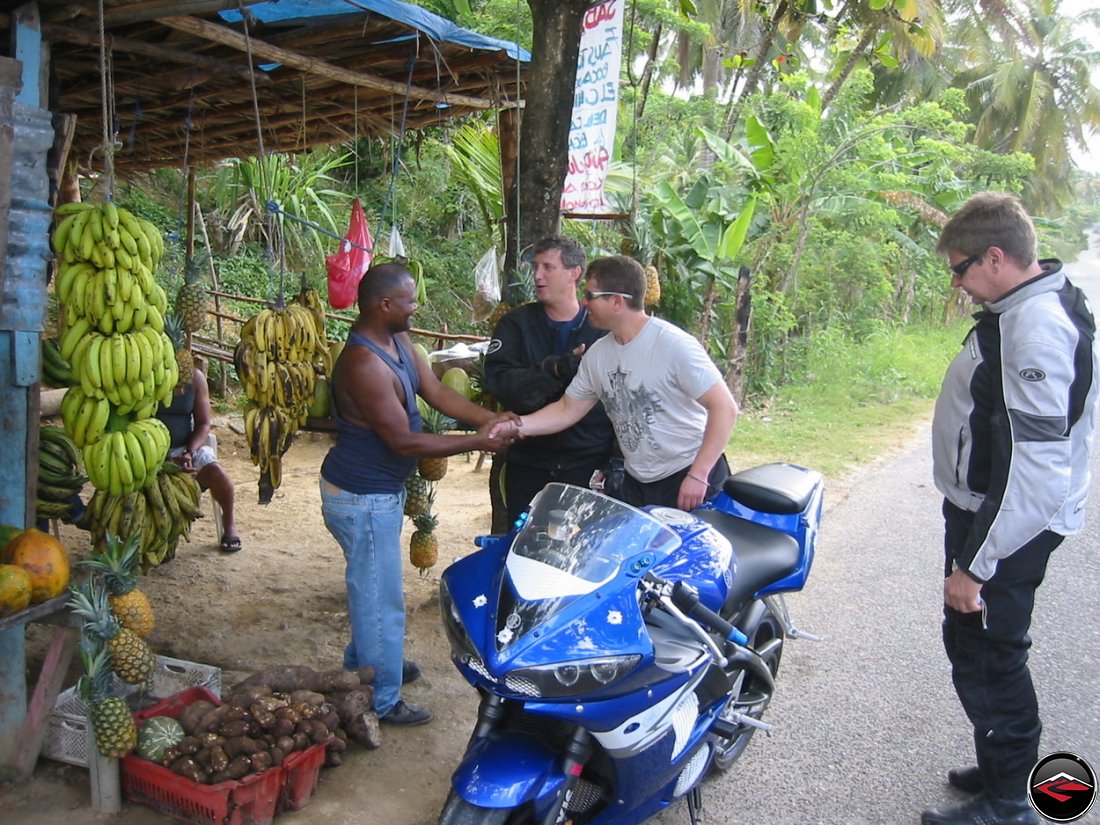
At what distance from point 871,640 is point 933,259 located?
15.5 metres

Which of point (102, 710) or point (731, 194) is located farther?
point (731, 194)

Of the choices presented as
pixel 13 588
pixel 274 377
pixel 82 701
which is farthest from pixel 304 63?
pixel 82 701

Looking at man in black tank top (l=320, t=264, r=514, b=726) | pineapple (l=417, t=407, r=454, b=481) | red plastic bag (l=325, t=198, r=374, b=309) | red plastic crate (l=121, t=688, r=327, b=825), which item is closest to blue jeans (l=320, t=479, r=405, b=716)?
man in black tank top (l=320, t=264, r=514, b=726)

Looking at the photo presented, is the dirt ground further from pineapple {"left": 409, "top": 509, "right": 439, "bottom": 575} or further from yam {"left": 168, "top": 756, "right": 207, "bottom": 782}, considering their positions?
pineapple {"left": 409, "top": 509, "right": 439, "bottom": 575}

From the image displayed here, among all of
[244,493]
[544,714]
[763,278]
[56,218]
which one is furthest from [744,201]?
[544,714]

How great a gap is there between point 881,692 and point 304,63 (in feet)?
13.8

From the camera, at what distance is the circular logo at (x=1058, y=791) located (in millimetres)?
3227

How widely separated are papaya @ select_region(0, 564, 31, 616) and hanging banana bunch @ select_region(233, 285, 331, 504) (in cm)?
110

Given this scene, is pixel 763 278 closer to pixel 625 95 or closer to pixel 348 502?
pixel 625 95

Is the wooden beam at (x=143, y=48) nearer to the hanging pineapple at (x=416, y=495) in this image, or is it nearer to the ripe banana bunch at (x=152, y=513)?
the ripe banana bunch at (x=152, y=513)

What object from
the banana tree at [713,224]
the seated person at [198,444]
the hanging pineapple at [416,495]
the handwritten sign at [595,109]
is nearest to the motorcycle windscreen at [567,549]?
the hanging pineapple at [416,495]

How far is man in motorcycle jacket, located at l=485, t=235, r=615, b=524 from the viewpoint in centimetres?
409

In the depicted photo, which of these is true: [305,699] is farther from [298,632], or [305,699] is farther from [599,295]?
[599,295]

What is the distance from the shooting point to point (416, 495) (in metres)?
4.63
